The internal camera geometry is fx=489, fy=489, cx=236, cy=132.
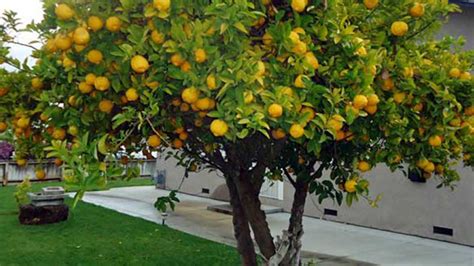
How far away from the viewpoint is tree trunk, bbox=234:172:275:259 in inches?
133

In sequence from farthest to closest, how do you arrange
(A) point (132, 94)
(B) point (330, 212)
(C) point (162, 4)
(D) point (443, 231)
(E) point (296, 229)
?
(B) point (330, 212) → (D) point (443, 231) → (E) point (296, 229) → (A) point (132, 94) → (C) point (162, 4)

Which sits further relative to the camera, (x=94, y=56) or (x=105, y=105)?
(x=105, y=105)

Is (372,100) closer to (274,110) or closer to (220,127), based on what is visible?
(274,110)

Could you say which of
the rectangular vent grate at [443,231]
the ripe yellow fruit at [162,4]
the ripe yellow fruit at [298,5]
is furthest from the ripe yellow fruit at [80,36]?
the rectangular vent grate at [443,231]

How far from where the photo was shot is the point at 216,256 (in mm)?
7172

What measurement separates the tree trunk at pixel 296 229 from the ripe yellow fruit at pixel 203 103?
163cm

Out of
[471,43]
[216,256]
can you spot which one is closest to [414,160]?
[216,256]

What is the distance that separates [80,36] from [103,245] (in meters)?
6.28

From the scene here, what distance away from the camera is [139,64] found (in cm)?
200

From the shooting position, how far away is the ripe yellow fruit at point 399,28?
2.57 metres

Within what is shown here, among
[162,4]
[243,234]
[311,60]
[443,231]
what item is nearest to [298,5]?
[311,60]

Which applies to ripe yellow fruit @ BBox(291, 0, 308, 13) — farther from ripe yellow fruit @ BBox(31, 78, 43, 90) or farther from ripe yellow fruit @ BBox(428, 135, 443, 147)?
ripe yellow fruit @ BBox(31, 78, 43, 90)

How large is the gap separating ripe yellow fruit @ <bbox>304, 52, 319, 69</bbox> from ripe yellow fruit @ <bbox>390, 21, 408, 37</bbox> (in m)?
0.66

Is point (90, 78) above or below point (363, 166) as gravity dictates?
above
